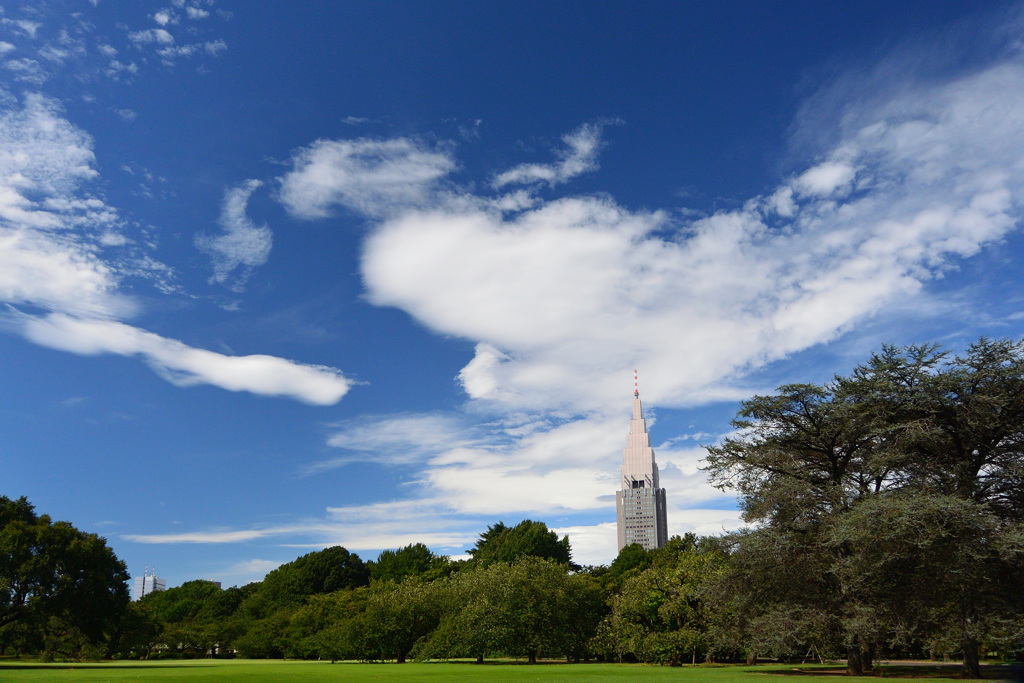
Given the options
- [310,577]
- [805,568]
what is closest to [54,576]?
[310,577]

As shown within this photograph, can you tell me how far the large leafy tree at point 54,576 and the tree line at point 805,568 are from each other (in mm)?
137

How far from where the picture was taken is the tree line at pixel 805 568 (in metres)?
26.9

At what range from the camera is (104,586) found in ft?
173

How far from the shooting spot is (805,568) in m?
30.8

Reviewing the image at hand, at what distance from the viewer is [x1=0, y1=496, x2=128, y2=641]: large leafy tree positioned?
154ft

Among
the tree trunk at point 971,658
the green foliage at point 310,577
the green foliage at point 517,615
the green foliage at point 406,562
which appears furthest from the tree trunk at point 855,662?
the green foliage at point 310,577

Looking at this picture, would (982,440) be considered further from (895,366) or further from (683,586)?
(683,586)

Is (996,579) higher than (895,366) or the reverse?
the reverse

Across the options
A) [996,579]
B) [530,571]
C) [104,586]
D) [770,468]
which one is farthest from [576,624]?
[104,586]

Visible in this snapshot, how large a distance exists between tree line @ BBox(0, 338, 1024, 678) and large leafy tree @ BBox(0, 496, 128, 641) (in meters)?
0.14

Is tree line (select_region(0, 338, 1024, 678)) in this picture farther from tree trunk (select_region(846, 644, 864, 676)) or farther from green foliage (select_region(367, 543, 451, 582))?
green foliage (select_region(367, 543, 451, 582))

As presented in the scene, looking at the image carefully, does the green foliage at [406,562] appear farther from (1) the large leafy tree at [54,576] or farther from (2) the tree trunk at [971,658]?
(2) the tree trunk at [971,658]

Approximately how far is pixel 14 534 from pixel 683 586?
162 feet

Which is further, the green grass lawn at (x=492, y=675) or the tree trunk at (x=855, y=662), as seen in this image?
the tree trunk at (x=855, y=662)
